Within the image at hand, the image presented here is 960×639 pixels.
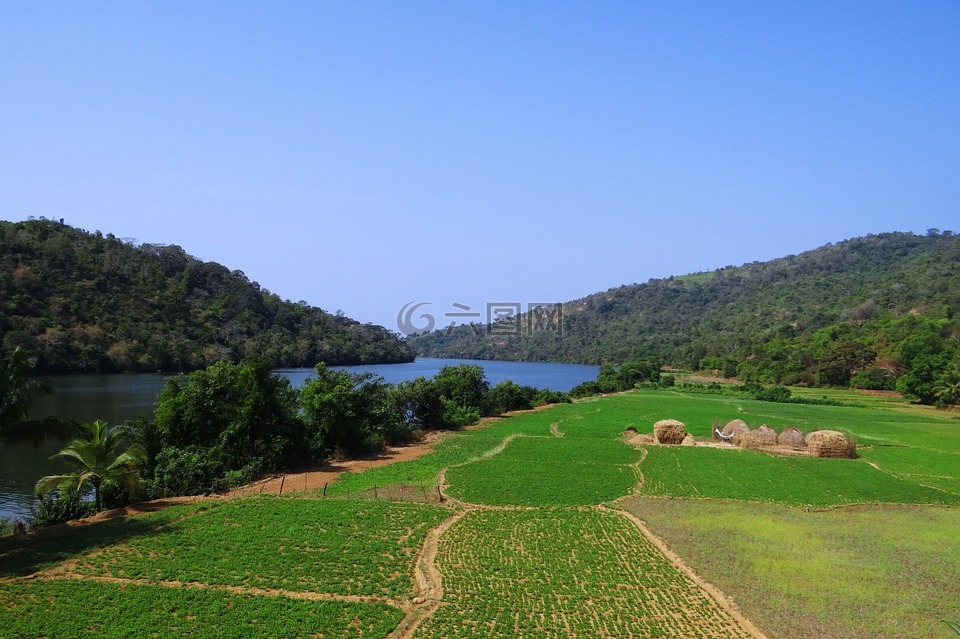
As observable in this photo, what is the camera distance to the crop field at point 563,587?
1392 cm

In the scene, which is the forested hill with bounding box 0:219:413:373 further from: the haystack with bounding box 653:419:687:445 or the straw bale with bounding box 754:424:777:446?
the straw bale with bounding box 754:424:777:446

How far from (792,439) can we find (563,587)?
29808mm

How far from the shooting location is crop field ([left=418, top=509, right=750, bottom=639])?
45.7 ft

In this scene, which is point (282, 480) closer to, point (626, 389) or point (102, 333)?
point (102, 333)

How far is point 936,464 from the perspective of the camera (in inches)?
1350

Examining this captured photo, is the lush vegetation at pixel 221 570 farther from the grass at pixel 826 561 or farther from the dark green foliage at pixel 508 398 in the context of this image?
the dark green foliage at pixel 508 398

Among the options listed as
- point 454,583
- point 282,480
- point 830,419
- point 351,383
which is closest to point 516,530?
point 454,583

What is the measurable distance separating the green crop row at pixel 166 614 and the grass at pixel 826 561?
1085cm

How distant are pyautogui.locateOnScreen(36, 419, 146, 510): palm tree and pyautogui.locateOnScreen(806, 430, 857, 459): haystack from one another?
132ft

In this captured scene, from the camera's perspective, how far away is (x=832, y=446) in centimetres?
3644

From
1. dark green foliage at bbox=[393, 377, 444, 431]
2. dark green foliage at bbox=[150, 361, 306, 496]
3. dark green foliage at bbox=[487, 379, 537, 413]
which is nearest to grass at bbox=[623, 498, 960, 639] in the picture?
dark green foliage at bbox=[150, 361, 306, 496]

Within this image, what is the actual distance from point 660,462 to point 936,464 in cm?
1759

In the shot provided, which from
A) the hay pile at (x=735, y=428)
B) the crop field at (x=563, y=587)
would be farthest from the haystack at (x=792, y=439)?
the crop field at (x=563, y=587)

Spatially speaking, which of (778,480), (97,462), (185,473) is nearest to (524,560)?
(185,473)
